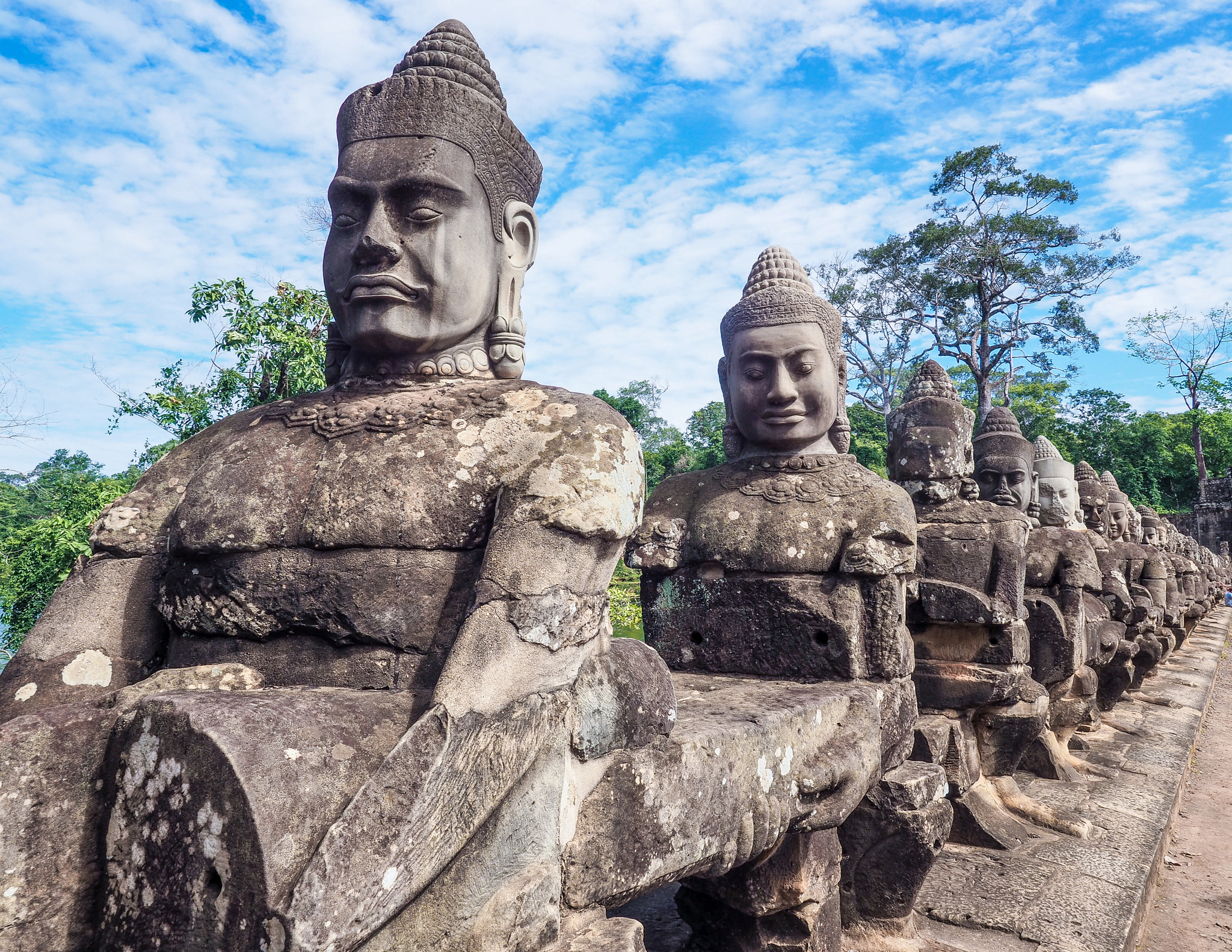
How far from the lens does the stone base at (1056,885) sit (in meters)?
3.40

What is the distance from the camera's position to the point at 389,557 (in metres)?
1.96

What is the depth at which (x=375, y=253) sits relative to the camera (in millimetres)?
2168

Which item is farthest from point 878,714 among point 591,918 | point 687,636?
point 591,918

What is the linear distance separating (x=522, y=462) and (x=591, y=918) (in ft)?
3.29

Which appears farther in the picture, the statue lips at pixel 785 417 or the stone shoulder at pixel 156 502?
the statue lips at pixel 785 417

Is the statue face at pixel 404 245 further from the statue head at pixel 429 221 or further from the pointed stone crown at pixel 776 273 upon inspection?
the pointed stone crown at pixel 776 273

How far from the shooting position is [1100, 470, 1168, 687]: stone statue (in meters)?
9.73

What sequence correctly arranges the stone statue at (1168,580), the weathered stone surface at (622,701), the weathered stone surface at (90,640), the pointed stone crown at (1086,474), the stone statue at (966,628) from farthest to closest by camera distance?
1. the stone statue at (1168,580)
2. the pointed stone crown at (1086,474)
3. the stone statue at (966,628)
4. the weathered stone surface at (90,640)
5. the weathered stone surface at (622,701)

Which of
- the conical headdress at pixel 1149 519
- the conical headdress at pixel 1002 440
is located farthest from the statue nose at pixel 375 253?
the conical headdress at pixel 1149 519

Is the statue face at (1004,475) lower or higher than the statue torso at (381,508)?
higher

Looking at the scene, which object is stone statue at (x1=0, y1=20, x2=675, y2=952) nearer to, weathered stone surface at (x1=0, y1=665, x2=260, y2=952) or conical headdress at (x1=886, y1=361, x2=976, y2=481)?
weathered stone surface at (x1=0, y1=665, x2=260, y2=952)

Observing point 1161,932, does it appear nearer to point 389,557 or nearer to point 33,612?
point 389,557

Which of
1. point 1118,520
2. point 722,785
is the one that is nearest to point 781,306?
point 722,785

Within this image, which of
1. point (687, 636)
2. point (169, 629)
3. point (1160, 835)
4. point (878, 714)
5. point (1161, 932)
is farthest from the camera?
point (1160, 835)
